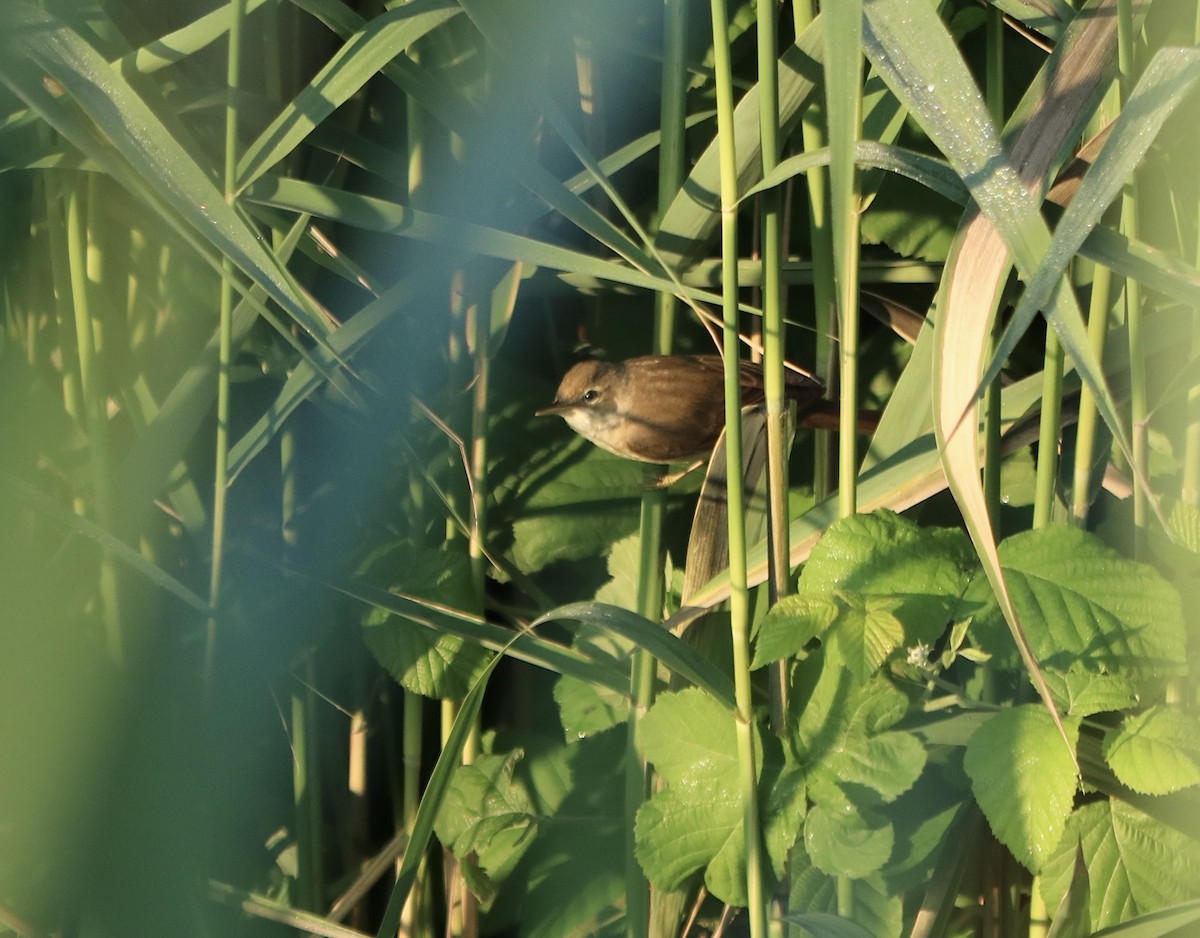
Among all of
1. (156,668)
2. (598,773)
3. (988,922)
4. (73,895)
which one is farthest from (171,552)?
(988,922)

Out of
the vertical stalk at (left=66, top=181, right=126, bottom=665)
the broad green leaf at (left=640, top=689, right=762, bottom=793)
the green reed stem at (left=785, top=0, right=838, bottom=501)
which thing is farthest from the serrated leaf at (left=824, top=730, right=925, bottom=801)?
the vertical stalk at (left=66, top=181, right=126, bottom=665)

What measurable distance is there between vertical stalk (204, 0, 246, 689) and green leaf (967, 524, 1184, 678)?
0.91 meters

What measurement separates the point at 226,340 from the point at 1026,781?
1044 millimetres

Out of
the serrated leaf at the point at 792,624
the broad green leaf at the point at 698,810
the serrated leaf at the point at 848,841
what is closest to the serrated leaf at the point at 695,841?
the broad green leaf at the point at 698,810

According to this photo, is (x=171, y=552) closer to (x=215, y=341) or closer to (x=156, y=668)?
(x=156, y=668)

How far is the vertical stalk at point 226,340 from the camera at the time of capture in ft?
4.01

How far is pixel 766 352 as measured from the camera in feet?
3.86

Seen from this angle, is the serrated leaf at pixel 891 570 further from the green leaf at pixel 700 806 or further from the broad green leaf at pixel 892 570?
the green leaf at pixel 700 806

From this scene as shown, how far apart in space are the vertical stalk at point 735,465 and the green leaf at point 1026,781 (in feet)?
0.80

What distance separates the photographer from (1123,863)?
1263mm

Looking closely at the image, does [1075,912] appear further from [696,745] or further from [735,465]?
[735,465]

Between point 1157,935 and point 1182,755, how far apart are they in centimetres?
21

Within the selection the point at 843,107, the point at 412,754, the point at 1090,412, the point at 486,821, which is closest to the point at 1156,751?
the point at 1090,412

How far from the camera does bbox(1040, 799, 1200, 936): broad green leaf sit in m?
1.24
